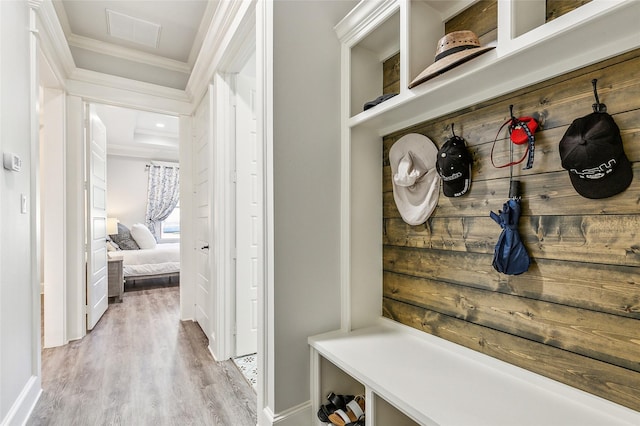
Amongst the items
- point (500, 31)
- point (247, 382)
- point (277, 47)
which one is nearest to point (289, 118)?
point (277, 47)

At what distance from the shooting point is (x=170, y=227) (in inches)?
295

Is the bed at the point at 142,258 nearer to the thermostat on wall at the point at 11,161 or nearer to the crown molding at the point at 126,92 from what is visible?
the crown molding at the point at 126,92

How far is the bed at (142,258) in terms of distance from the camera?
482 cm

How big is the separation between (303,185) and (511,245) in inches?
38.1

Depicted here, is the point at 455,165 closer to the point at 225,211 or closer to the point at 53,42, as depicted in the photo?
the point at 225,211

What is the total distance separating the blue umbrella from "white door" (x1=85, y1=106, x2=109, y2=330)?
3.43 metres

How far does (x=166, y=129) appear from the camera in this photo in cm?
585

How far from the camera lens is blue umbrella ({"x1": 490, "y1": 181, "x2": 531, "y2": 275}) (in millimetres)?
1215

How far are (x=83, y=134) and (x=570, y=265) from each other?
3722mm

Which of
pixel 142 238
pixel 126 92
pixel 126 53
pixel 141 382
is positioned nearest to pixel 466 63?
pixel 141 382

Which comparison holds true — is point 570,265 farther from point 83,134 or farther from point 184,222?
point 83,134

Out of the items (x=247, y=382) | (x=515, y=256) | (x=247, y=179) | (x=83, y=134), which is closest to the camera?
(x=515, y=256)

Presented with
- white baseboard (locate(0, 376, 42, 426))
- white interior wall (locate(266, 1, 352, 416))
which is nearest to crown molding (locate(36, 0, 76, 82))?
white interior wall (locate(266, 1, 352, 416))

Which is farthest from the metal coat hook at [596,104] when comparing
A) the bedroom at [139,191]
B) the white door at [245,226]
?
the bedroom at [139,191]
